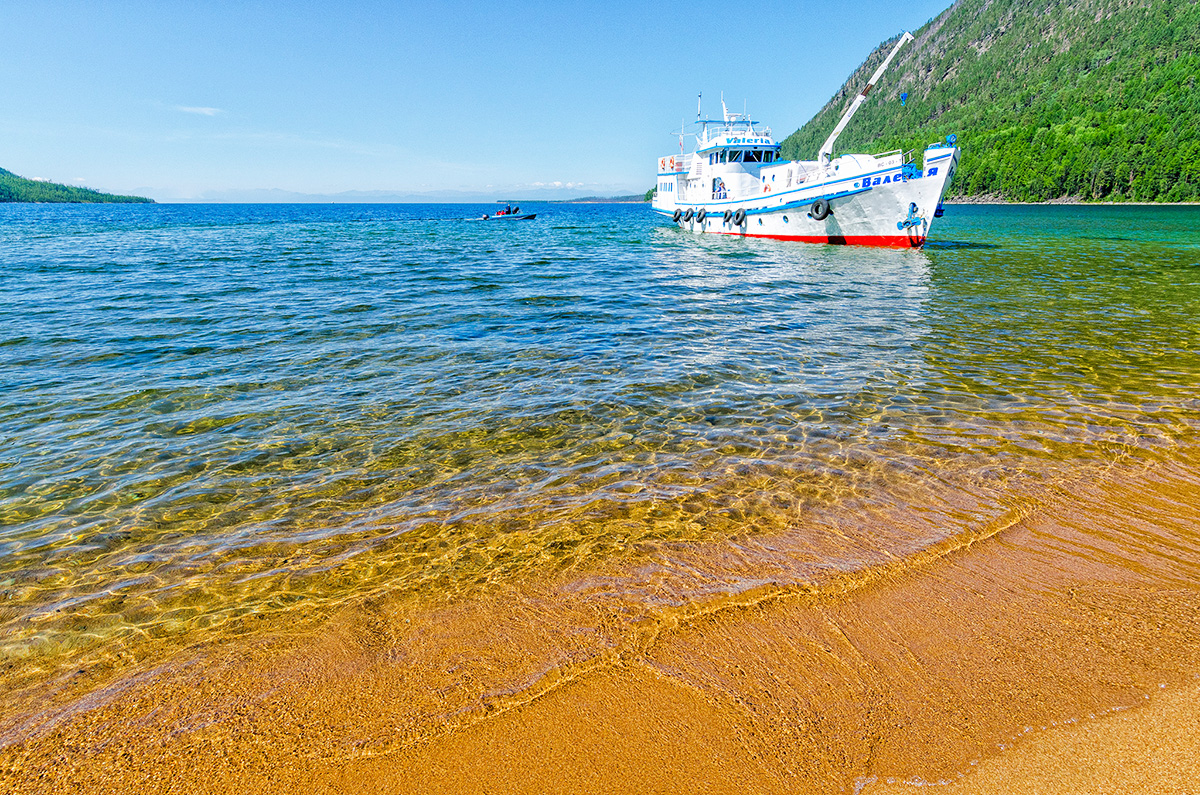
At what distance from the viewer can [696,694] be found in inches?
122

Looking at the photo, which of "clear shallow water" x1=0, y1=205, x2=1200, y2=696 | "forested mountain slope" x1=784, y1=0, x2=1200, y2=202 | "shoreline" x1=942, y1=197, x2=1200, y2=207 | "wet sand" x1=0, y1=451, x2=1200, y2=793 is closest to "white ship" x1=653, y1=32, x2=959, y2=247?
"clear shallow water" x1=0, y1=205, x2=1200, y2=696

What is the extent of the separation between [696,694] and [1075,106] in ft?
491

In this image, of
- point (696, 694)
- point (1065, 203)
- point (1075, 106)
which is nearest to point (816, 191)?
point (696, 694)

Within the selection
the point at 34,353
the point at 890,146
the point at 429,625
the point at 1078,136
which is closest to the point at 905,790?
the point at 429,625

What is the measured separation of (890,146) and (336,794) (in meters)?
173

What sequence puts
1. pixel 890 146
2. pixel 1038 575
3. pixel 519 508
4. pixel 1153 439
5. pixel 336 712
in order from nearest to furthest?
pixel 336 712
pixel 1038 575
pixel 519 508
pixel 1153 439
pixel 890 146

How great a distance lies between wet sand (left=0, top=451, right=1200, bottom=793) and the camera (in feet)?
8.74

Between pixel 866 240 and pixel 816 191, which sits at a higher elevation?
pixel 816 191

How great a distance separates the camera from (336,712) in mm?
3076

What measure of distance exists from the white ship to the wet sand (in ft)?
86.3

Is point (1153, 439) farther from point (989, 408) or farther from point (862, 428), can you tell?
point (862, 428)

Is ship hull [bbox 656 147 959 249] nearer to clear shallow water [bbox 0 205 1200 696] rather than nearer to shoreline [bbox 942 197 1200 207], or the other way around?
clear shallow water [bbox 0 205 1200 696]

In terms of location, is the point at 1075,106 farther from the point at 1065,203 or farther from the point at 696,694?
the point at 696,694

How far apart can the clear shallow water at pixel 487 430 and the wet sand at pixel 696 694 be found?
0.53 metres
